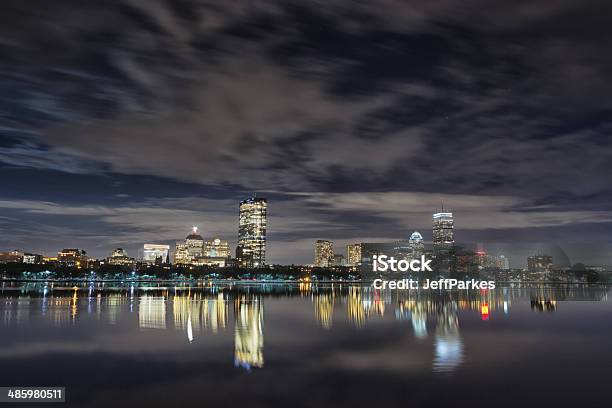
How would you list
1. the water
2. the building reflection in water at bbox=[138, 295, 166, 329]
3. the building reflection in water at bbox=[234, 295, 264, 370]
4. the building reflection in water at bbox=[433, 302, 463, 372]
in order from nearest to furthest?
the water < the building reflection in water at bbox=[433, 302, 463, 372] < the building reflection in water at bbox=[234, 295, 264, 370] < the building reflection in water at bbox=[138, 295, 166, 329]

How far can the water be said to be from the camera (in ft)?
73.1

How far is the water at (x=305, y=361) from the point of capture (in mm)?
22281

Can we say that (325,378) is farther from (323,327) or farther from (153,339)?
(323,327)

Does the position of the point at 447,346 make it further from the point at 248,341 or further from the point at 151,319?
the point at 151,319

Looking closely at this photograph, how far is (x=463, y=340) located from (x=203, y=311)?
3188 cm

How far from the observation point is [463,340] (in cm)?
3809

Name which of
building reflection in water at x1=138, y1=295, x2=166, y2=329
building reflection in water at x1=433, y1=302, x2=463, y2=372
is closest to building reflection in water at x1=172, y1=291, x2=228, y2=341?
building reflection in water at x1=138, y1=295, x2=166, y2=329

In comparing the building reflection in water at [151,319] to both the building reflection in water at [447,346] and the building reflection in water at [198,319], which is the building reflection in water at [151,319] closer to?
the building reflection in water at [198,319]

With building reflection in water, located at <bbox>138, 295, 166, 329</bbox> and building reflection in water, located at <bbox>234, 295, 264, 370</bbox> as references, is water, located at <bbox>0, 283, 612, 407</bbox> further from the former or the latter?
Answer: building reflection in water, located at <bbox>138, 295, 166, 329</bbox>

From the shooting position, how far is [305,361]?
2989 centimetres

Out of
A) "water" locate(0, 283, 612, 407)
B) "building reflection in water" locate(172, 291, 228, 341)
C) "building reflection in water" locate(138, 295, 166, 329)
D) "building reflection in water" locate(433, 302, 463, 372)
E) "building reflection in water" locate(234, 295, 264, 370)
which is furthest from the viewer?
"building reflection in water" locate(138, 295, 166, 329)

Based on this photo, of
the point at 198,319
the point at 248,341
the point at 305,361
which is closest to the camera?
the point at 305,361

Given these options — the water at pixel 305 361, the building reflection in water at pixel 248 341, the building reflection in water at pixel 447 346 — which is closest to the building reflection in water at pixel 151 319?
the water at pixel 305 361

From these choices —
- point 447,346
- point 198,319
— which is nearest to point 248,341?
point 198,319
